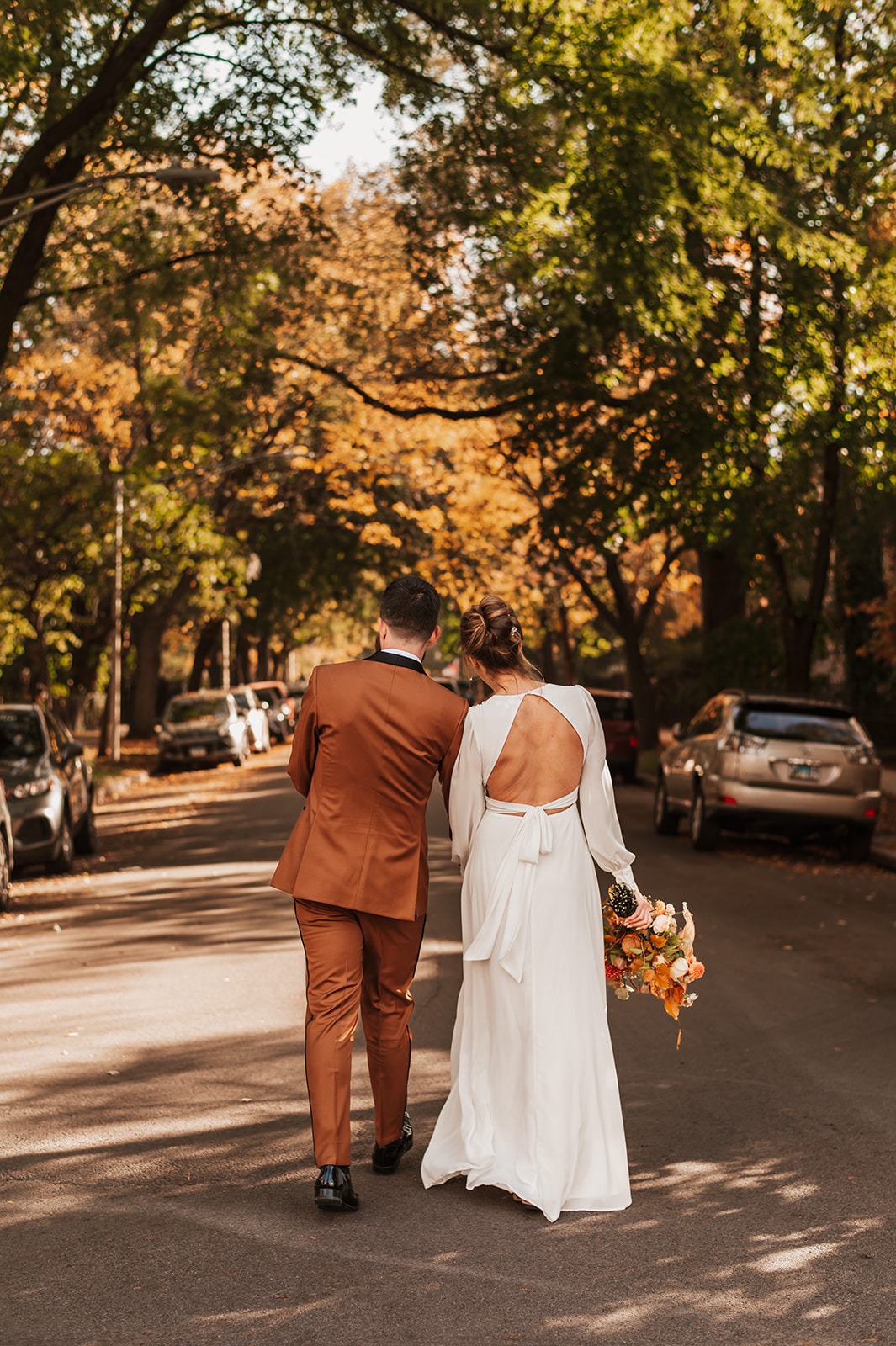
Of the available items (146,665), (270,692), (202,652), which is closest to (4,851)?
(146,665)

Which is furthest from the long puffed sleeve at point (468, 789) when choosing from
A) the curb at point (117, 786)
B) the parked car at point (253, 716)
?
the parked car at point (253, 716)

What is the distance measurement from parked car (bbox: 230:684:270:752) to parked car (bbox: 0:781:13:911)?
24798mm

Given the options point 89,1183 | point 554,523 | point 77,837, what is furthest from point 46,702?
point 89,1183

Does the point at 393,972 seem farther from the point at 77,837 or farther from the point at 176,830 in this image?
the point at 176,830

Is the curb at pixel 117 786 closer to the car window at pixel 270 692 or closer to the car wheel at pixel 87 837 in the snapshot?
the car wheel at pixel 87 837

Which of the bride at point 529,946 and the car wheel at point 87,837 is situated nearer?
the bride at point 529,946

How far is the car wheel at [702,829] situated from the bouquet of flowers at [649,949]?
11217 millimetres

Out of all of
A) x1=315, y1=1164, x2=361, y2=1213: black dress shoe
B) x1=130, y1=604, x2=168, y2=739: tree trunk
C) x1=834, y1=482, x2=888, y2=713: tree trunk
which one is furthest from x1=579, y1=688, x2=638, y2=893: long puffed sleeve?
x1=130, y1=604, x2=168, y2=739: tree trunk

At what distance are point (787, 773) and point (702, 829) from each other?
1148mm

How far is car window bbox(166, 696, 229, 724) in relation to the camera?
3453cm

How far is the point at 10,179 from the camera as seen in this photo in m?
15.9

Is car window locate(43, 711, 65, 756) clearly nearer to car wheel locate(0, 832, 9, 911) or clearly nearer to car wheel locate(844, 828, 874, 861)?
car wheel locate(0, 832, 9, 911)

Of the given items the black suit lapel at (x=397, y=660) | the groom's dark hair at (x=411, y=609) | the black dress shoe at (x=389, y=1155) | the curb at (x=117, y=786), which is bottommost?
the curb at (x=117, y=786)

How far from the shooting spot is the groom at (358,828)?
5137 mm
